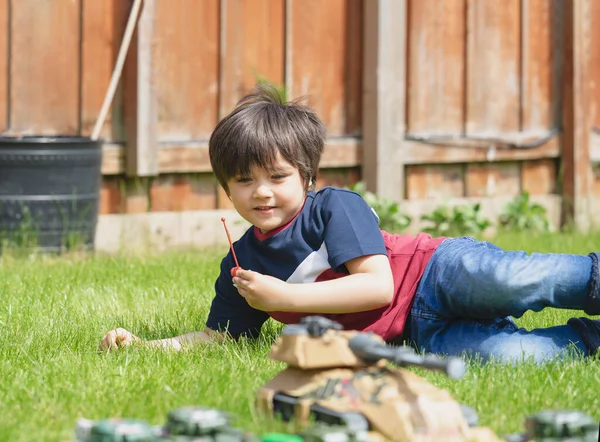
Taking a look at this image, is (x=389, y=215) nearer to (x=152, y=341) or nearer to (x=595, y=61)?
(x=595, y=61)

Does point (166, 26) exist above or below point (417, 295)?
above

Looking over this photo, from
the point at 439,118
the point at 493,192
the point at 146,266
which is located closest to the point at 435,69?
the point at 439,118

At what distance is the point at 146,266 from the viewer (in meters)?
4.77

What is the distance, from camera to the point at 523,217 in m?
6.80

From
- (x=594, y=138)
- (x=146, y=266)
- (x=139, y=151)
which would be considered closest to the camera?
(x=146, y=266)

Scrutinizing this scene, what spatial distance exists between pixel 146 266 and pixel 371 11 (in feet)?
7.67

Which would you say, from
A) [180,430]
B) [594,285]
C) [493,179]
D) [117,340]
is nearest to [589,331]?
[594,285]

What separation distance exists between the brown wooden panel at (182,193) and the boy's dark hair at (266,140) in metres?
2.69

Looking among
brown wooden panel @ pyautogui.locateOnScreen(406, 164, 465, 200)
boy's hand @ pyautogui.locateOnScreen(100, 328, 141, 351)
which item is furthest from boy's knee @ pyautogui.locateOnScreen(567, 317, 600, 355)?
brown wooden panel @ pyautogui.locateOnScreen(406, 164, 465, 200)

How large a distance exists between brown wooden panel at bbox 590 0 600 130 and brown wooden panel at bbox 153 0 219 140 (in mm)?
2914

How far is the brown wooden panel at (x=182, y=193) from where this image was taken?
5.77 m

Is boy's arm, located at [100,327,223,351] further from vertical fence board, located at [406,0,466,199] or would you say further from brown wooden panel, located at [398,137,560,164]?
vertical fence board, located at [406,0,466,199]

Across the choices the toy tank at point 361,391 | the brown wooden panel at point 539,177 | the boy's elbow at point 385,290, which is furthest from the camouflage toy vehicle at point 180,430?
the brown wooden panel at point 539,177

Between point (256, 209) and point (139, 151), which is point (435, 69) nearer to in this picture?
point (139, 151)
